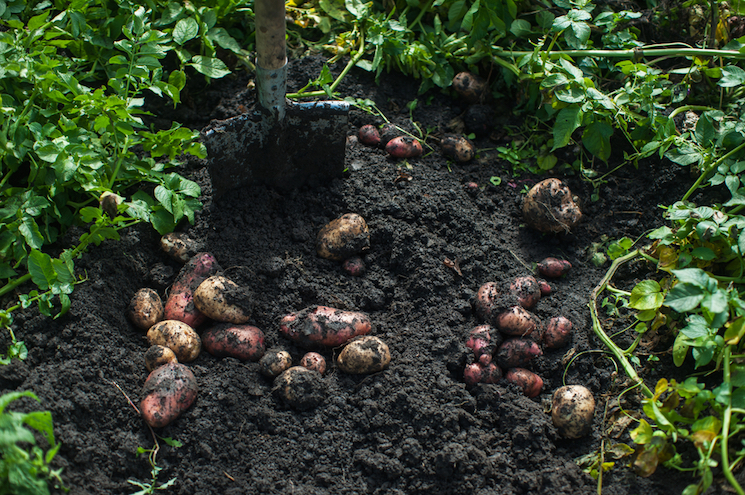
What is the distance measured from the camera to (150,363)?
2283mm

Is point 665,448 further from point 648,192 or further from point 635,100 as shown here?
point 635,100

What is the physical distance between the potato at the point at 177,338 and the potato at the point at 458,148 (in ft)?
6.24

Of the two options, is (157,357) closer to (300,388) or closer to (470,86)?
(300,388)

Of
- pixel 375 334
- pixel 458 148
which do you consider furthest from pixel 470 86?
pixel 375 334

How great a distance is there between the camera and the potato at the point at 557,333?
2.52 m

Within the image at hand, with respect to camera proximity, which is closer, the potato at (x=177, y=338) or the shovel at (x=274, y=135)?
the potato at (x=177, y=338)

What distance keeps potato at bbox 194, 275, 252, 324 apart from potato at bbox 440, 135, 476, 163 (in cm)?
160

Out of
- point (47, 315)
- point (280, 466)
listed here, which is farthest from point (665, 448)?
point (47, 315)

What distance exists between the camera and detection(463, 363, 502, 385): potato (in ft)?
7.85

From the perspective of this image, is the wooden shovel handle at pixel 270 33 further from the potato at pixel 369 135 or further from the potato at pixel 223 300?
the potato at pixel 223 300

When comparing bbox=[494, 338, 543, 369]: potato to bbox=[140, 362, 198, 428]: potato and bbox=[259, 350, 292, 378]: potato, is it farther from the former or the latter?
bbox=[140, 362, 198, 428]: potato

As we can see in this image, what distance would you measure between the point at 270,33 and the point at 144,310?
4.79 ft

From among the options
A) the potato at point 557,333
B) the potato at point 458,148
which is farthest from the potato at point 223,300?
the potato at point 458,148

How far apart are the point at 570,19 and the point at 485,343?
1937mm
